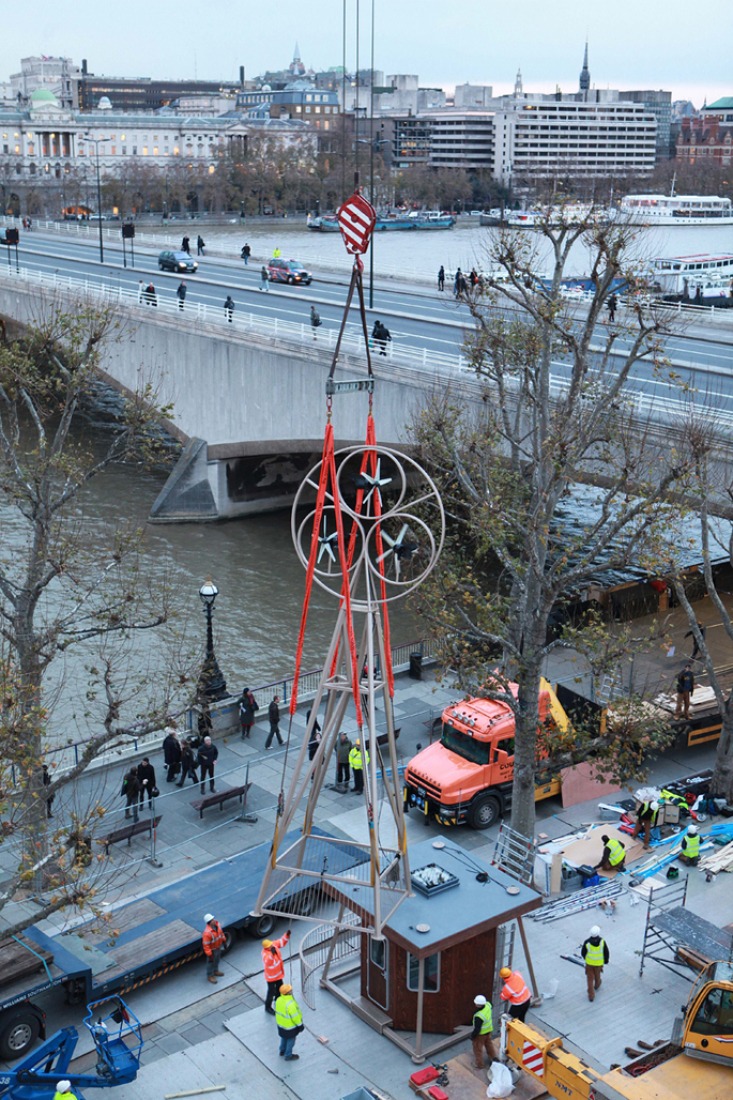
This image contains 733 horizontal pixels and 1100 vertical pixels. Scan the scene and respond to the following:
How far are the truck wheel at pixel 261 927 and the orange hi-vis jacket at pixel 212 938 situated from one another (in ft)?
3.00

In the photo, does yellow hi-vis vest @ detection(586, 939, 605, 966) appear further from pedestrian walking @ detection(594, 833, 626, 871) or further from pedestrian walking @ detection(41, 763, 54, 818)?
pedestrian walking @ detection(41, 763, 54, 818)

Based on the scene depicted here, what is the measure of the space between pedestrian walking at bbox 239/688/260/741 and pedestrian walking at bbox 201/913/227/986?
7901mm

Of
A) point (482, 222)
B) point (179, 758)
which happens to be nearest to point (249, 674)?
point (179, 758)

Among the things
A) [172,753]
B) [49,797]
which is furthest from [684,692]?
[49,797]

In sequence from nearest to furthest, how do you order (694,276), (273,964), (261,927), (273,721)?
1. (273,964)
2. (261,927)
3. (273,721)
4. (694,276)

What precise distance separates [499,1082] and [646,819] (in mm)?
7004

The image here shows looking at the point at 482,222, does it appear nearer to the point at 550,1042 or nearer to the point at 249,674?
the point at 249,674

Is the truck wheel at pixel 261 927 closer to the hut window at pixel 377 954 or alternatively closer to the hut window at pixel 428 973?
the hut window at pixel 377 954

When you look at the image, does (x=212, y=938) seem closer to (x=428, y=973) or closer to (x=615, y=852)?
(x=428, y=973)

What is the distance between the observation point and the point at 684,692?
24.0m

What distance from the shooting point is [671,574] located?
21.1 metres

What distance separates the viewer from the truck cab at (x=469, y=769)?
2102cm

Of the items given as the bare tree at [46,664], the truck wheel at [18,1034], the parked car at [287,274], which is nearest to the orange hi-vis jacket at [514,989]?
the bare tree at [46,664]

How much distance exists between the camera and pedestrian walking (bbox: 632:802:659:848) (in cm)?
2025
